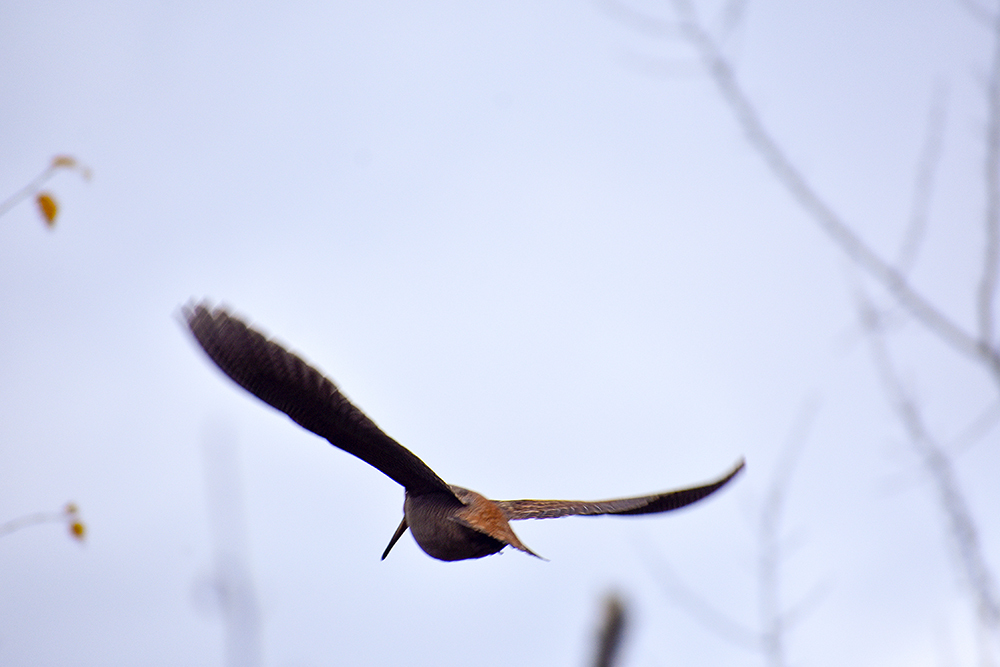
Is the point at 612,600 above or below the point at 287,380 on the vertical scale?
above

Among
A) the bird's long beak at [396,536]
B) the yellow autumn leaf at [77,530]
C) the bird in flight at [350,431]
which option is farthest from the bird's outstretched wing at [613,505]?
the yellow autumn leaf at [77,530]

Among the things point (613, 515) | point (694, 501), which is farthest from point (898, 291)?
point (613, 515)

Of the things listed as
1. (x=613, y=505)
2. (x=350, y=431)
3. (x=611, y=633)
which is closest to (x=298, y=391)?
(x=350, y=431)

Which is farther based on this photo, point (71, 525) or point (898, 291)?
point (71, 525)

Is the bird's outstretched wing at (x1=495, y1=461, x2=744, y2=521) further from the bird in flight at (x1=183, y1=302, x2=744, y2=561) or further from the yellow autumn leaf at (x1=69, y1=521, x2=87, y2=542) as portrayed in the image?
the yellow autumn leaf at (x1=69, y1=521, x2=87, y2=542)

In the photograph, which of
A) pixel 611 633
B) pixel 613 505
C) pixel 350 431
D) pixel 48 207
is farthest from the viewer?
pixel 611 633

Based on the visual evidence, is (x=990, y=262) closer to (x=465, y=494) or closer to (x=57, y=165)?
(x=465, y=494)

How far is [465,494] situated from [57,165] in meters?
3.10

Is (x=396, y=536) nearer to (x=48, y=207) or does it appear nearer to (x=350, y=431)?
(x=350, y=431)

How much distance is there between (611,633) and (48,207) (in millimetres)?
4571

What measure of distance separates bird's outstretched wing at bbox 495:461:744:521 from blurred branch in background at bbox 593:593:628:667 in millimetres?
3457

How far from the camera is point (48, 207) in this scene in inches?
180

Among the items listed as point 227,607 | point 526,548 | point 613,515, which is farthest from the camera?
point 227,607

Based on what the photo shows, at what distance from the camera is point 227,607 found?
5875 millimetres
